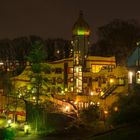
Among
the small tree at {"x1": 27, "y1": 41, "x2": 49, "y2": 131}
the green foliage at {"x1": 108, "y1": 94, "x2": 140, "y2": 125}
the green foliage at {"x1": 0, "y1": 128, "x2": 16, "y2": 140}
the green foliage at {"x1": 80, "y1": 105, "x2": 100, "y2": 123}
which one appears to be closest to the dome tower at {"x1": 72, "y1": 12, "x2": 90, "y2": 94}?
the small tree at {"x1": 27, "y1": 41, "x2": 49, "y2": 131}

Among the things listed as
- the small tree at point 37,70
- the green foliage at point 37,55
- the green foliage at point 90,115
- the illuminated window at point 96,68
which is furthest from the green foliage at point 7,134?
the illuminated window at point 96,68

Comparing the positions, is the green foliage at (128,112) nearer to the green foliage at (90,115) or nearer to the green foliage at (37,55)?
the green foliage at (90,115)

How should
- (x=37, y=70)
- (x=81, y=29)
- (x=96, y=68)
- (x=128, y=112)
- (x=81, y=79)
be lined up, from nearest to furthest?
(x=128, y=112), (x=37, y=70), (x=81, y=79), (x=81, y=29), (x=96, y=68)

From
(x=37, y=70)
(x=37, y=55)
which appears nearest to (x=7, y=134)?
(x=37, y=70)

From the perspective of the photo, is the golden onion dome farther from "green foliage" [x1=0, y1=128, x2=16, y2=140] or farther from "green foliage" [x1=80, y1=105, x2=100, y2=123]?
"green foliage" [x1=0, y1=128, x2=16, y2=140]

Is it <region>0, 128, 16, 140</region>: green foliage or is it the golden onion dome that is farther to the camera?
the golden onion dome

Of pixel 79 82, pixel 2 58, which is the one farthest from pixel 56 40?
pixel 79 82

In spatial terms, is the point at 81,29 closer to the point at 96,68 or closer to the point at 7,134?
the point at 96,68

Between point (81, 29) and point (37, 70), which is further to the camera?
point (81, 29)

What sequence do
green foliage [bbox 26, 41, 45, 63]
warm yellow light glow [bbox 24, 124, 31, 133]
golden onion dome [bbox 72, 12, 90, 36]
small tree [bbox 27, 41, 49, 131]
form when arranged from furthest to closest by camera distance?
golden onion dome [bbox 72, 12, 90, 36] → green foliage [bbox 26, 41, 45, 63] → small tree [bbox 27, 41, 49, 131] → warm yellow light glow [bbox 24, 124, 31, 133]

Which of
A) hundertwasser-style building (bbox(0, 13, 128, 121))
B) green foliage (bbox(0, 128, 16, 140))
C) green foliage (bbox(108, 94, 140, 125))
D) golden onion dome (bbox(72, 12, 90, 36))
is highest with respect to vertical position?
golden onion dome (bbox(72, 12, 90, 36))

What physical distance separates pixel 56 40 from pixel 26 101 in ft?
109

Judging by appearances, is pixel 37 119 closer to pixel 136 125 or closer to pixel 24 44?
pixel 136 125

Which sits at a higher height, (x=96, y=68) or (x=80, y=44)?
(x=80, y=44)
